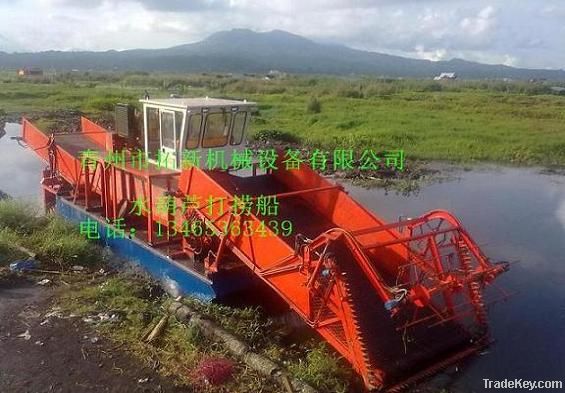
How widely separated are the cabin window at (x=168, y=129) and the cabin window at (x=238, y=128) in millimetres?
991

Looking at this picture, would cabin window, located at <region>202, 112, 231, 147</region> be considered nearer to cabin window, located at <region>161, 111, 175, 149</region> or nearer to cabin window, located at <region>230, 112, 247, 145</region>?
cabin window, located at <region>230, 112, 247, 145</region>

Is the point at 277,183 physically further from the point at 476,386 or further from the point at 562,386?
the point at 562,386

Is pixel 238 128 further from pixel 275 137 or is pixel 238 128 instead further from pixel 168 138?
pixel 275 137

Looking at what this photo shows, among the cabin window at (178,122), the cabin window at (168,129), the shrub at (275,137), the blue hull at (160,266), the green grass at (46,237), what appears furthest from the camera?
the shrub at (275,137)

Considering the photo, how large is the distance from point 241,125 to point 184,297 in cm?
293

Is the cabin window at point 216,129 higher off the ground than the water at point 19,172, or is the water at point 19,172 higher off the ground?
the cabin window at point 216,129

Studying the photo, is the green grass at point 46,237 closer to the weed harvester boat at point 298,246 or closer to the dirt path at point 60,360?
the weed harvester boat at point 298,246

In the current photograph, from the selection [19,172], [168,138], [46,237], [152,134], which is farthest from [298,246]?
[19,172]

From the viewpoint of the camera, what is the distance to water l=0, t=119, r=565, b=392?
6852 mm

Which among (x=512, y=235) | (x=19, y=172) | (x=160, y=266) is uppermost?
(x=160, y=266)

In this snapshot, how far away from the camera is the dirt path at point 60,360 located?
5.78 m

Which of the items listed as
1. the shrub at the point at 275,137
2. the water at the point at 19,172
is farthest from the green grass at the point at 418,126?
the water at the point at 19,172

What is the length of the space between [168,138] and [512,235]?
737 centimetres

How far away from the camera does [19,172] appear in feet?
55.9
